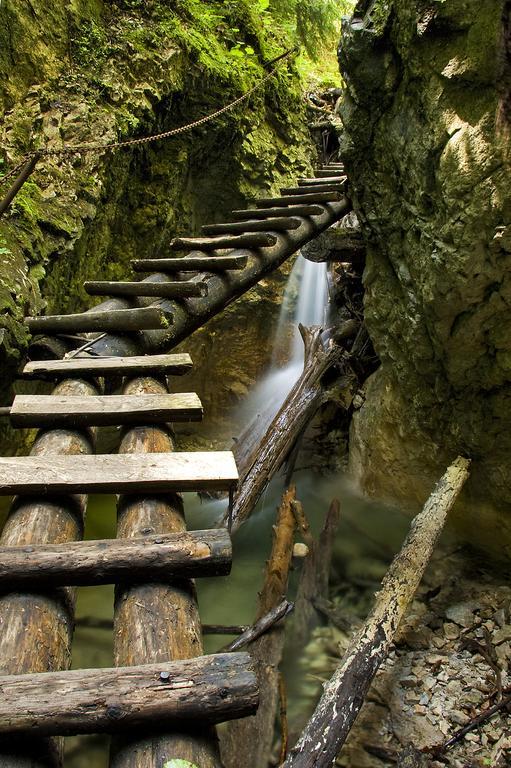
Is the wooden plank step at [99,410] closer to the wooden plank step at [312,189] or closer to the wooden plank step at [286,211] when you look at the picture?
the wooden plank step at [286,211]

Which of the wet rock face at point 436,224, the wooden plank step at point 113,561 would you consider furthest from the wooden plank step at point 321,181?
the wooden plank step at point 113,561

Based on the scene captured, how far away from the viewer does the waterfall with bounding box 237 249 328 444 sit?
8.66 m

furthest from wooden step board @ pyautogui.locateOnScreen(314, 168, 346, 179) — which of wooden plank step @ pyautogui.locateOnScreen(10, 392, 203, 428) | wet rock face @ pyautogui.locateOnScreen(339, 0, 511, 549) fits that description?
wooden plank step @ pyautogui.locateOnScreen(10, 392, 203, 428)

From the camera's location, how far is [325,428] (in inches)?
294

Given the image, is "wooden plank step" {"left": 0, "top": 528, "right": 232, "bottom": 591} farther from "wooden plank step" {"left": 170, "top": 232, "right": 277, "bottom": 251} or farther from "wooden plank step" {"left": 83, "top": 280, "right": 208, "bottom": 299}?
"wooden plank step" {"left": 170, "top": 232, "right": 277, "bottom": 251}

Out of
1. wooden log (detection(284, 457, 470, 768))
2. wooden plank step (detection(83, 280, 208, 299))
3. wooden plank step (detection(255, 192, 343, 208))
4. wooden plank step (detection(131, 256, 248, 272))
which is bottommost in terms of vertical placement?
wooden log (detection(284, 457, 470, 768))

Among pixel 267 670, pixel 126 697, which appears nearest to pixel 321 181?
pixel 267 670

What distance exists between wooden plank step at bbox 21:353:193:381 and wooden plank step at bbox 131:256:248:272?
1259 mm

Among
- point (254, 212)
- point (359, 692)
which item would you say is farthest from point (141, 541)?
point (254, 212)

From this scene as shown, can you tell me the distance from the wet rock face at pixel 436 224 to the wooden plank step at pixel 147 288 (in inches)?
70.3

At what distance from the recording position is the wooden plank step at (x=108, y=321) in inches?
145

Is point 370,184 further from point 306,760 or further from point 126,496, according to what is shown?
point 306,760

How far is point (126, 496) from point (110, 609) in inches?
119

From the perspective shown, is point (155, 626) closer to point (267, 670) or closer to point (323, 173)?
point (267, 670)
